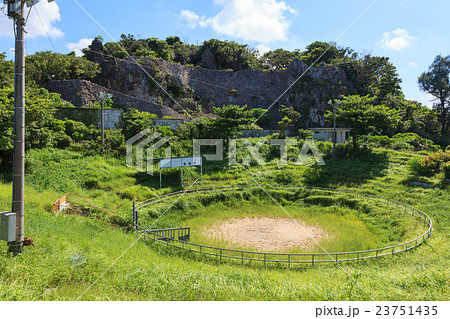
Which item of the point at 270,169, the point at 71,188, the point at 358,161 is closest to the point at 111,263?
the point at 71,188

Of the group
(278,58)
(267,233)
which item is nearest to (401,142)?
(267,233)

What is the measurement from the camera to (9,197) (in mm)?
12781

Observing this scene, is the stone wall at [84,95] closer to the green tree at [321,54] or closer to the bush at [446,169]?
the bush at [446,169]

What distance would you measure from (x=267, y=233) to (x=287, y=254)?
4542 millimetres

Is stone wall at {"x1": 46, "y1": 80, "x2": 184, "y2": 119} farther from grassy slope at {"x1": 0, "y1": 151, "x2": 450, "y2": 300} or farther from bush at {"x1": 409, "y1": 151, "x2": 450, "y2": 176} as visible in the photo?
bush at {"x1": 409, "y1": 151, "x2": 450, "y2": 176}

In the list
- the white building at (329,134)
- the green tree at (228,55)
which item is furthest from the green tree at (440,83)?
the green tree at (228,55)

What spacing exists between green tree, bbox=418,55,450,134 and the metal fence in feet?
118

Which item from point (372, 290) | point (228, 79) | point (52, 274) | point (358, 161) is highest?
point (228, 79)

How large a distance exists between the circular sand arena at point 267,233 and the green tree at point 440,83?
42.1 metres

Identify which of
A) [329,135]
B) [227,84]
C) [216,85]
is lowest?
[329,135]

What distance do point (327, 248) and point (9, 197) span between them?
14926mm

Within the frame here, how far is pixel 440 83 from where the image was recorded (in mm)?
41875

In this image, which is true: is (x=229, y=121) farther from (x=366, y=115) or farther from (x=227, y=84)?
(x=227, y=84)

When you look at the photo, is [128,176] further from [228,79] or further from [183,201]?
[228,79]
